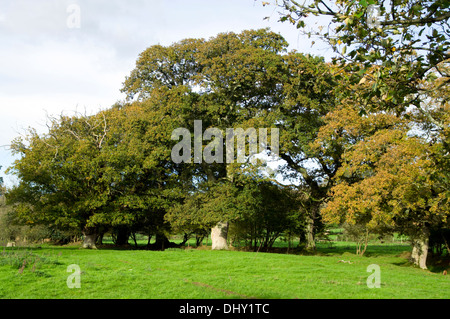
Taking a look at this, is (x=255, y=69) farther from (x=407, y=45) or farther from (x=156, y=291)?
(x=156, y=291)

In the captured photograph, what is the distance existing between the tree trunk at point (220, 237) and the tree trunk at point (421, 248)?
11818 millimetres

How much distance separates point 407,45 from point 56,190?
22603mm

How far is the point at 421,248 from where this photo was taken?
65.8ft

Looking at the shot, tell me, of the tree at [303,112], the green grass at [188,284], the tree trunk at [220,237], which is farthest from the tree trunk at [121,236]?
the green grass at [188,284]

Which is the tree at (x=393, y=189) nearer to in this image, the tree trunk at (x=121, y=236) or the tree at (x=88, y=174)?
the tree at (x=88, y=174)

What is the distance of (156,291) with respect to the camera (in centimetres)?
805

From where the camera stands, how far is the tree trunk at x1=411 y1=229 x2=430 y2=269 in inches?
776

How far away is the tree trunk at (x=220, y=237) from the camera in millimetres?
25219

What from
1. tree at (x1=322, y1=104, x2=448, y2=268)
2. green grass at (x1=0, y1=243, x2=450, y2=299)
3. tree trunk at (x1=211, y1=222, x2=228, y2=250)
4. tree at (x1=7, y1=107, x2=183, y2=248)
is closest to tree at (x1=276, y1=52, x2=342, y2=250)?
tree at (x1=322, y1=104, x2=448, y2=268)

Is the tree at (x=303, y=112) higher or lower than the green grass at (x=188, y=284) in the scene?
higher

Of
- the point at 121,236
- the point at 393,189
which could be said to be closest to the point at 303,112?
the point at 393,189

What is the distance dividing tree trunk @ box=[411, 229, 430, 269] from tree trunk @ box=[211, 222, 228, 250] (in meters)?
11.8

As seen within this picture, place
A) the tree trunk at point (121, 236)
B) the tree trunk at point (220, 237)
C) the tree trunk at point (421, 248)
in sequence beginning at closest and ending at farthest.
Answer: the tree trunk at point (421, 248)
the tree trunk at point (220, 237)
the tree trunk at point (121, 236)

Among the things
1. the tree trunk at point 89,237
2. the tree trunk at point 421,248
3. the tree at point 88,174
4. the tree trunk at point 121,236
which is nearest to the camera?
the tree trunk at point 421,248
